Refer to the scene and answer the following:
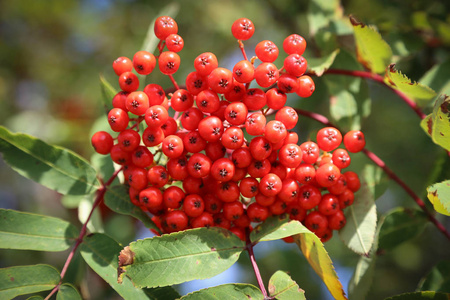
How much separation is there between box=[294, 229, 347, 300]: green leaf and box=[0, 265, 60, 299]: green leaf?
1290 millimetres

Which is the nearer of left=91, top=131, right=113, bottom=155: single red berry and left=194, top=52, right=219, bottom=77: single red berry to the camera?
left=194, top=52, right=219, bottom=77: single red berry

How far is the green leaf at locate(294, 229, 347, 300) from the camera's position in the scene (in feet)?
5.80

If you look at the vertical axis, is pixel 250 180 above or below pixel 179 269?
above

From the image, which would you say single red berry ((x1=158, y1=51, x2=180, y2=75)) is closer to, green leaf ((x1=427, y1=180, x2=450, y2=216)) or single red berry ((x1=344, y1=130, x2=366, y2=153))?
single red berry ((x1=344, y1=130, x2=366, y2=153))

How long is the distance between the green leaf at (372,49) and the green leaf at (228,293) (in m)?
1.50

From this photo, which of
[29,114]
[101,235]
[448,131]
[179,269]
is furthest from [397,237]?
[29,114]

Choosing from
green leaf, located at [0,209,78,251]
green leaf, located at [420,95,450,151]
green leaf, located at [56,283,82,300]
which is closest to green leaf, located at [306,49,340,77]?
green leaf, located at [420,95,450,151]

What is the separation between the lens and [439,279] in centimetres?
221

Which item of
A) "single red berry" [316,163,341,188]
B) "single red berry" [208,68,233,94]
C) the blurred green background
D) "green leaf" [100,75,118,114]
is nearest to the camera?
"single red berry" [208,68,233,94]

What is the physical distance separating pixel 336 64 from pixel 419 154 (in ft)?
6.87

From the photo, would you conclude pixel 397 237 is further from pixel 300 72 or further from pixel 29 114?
pixel 29 114

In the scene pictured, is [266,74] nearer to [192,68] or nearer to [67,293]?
[67,293]

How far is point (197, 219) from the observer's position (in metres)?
1.93

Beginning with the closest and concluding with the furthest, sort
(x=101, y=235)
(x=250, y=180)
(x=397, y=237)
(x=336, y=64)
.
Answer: (x=250, y=180) → (x=101, y=235) → (x=397, y=237) → (x=336, y=64)
